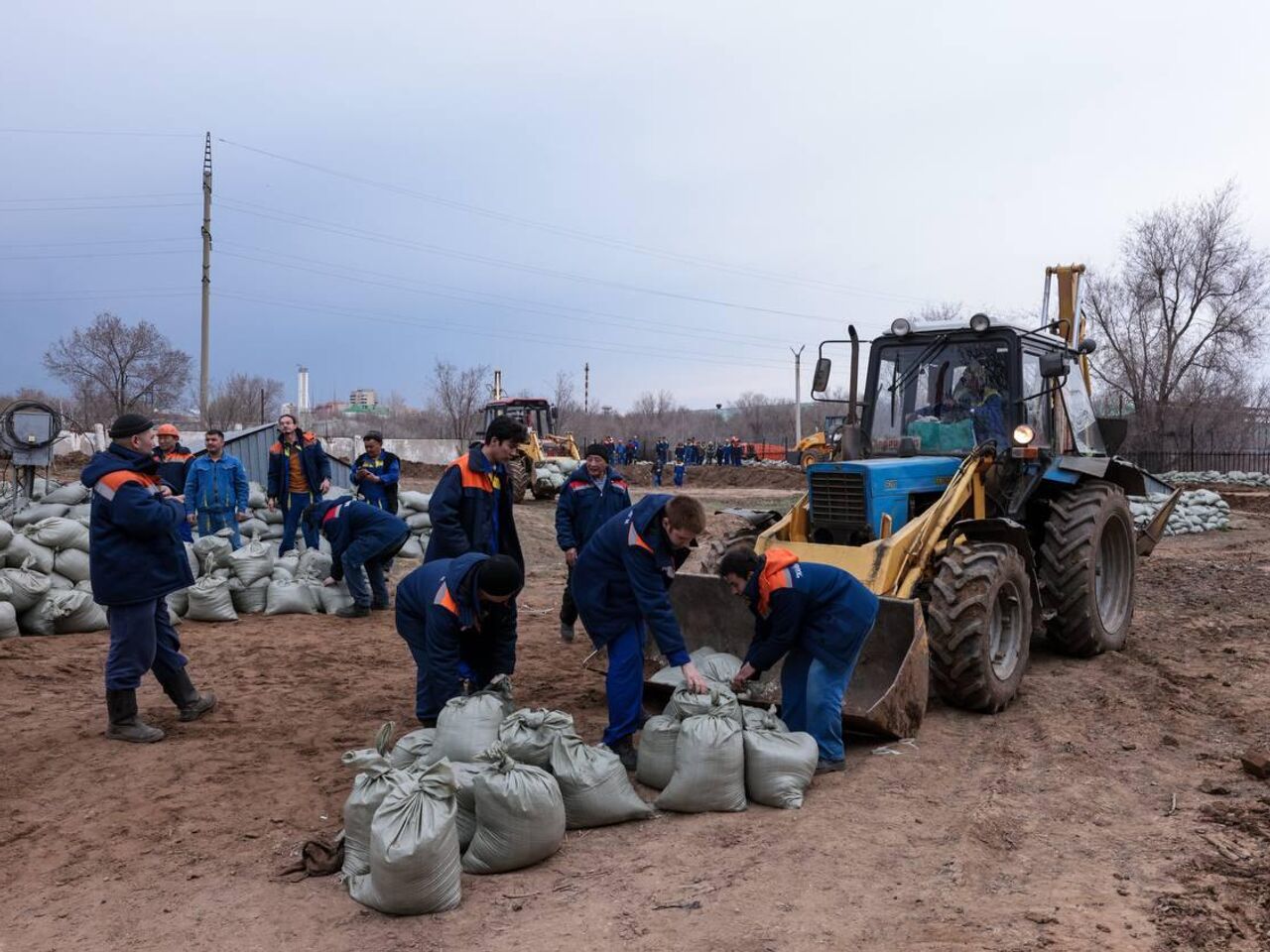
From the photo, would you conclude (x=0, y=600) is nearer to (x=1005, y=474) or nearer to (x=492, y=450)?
(x=492, y=450)

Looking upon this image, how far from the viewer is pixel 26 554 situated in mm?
8234

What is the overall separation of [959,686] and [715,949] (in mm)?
2847

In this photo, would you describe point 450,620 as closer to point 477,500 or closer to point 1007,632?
point 477,500

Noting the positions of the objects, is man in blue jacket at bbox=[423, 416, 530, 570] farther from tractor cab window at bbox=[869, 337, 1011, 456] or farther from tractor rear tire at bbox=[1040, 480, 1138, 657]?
tractor rear tire at bbox=[1040, 480, 1138, 657]

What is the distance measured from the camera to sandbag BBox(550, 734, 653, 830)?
404 centimetres

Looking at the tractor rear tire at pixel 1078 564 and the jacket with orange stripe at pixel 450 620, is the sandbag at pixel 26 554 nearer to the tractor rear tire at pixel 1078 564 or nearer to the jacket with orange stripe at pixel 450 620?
the jacket with orange stripe at pixel 450 620

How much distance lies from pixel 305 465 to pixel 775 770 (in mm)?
7012

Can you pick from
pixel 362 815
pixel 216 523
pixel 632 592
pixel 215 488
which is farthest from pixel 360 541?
pixel 362 815

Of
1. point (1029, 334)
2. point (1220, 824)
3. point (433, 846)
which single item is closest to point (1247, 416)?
point (1029, 334)

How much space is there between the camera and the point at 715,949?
10.2 feet

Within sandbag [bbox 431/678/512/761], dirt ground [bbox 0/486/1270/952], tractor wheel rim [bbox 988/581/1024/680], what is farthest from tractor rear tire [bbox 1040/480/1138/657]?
sandbag [bbox 431/678/512/761]

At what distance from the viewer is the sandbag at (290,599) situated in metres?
9.10

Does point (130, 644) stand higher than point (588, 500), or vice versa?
point (588, 500)

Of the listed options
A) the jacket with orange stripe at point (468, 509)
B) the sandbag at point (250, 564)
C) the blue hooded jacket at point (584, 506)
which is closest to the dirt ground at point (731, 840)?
the jacket with orange stripe at point (468, 509)
